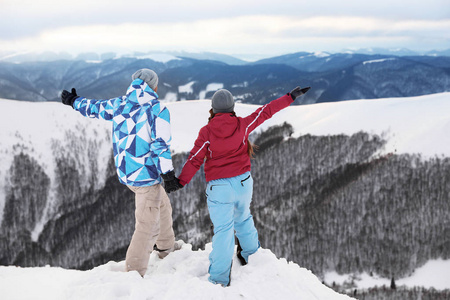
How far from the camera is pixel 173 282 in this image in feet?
18.5

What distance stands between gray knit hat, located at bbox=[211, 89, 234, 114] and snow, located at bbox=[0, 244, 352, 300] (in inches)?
118

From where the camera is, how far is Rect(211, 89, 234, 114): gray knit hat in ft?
19.5

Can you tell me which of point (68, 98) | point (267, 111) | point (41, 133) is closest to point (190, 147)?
point (41, 133)

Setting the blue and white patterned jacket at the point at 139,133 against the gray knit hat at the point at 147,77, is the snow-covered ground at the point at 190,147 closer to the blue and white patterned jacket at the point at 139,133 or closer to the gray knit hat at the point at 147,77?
the blue and white patterned jacket at the point at 139,133

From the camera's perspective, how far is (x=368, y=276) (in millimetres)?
69500

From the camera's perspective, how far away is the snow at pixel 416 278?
64.6m

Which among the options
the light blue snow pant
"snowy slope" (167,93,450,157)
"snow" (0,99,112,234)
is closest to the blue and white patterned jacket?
the light blue snow pant

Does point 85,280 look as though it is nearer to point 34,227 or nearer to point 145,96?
point 145,96

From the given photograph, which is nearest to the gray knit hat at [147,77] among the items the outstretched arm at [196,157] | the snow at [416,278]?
the outstretched arm at [196,157]

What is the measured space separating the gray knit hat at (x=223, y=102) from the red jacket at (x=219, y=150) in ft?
0.32

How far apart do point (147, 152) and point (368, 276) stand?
248ft

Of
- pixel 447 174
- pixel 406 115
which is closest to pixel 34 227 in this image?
pixel 447 174

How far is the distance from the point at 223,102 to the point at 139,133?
1.65m

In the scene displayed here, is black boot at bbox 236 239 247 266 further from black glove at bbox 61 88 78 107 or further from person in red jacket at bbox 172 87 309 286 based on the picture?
A: black glove at bbox 61 88 78 107
